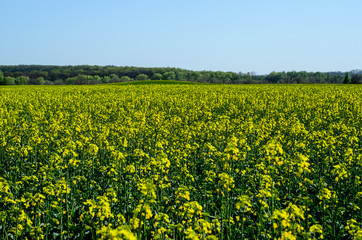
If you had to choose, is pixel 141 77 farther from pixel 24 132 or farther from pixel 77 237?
pixel 77 237

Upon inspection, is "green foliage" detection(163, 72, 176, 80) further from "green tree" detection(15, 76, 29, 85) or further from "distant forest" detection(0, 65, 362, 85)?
"green tree" detection(15, 76, 29, 85)

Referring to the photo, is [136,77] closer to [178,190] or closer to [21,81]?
[21,81]

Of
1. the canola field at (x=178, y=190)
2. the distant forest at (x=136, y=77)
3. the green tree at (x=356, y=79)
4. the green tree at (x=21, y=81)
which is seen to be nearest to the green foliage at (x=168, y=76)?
the distant forest at (x=136, y=77)

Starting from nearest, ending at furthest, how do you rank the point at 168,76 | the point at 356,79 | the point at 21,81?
1. the point at 356,79
2. the point at 21,81
3. the point at 168,76

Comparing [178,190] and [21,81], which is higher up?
[21,81]

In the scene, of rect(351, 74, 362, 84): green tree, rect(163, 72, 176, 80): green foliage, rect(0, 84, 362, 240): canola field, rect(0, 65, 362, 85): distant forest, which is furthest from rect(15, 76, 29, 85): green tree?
rect(351, 74, 362, 84): green tree

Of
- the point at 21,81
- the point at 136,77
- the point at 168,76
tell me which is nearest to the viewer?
the point at 21,81

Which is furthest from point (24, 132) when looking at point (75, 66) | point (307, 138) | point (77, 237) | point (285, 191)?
point (75, 66)

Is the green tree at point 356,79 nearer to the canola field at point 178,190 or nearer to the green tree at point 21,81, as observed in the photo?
the canola field at point 178,190

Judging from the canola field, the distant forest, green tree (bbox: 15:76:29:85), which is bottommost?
the canola field

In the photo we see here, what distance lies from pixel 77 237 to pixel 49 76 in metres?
137

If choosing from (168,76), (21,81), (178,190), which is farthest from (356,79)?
(21,81)

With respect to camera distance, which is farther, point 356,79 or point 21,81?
point 21,81

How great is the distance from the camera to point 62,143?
1428 centimetres
